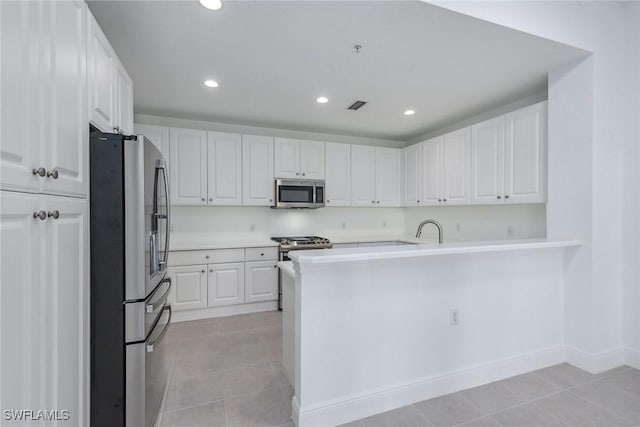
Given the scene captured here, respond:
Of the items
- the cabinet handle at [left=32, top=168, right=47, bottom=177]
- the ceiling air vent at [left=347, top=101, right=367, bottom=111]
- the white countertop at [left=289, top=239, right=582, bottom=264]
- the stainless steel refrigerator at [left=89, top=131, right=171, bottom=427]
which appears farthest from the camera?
the ceiling air vent at [left=347, top=101, right=367, bottom=111]

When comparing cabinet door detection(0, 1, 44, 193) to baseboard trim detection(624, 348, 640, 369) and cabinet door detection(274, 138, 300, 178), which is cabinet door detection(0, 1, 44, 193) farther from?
baseboard trim detection(624, 348, 640, 369)

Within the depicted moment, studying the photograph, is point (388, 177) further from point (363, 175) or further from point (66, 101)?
point (66, 101)

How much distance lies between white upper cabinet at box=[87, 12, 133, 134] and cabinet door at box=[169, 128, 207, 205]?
1410 millimetres

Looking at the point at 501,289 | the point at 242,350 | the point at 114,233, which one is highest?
the point at 114,233

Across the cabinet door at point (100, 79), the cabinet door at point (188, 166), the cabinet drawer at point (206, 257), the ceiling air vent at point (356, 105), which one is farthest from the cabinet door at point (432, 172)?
the cabinet door at point (100, 79)

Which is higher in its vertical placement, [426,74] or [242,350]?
[426,74]

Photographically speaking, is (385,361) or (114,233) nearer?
(114,233)

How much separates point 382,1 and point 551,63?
1.74m

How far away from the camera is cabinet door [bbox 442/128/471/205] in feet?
11.4

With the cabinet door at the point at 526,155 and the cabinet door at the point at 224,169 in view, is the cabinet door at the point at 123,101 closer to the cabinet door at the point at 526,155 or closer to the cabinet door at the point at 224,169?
the cabinet door at the point at 224,169

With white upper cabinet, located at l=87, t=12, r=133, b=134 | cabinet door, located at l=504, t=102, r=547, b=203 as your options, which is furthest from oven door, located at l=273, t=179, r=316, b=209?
cabinet door, located at l=504, t=102, r=547, b=203

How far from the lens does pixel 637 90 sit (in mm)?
2322

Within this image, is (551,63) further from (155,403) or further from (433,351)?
(155,403)

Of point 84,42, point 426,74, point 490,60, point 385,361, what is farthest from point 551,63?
point 84,42
